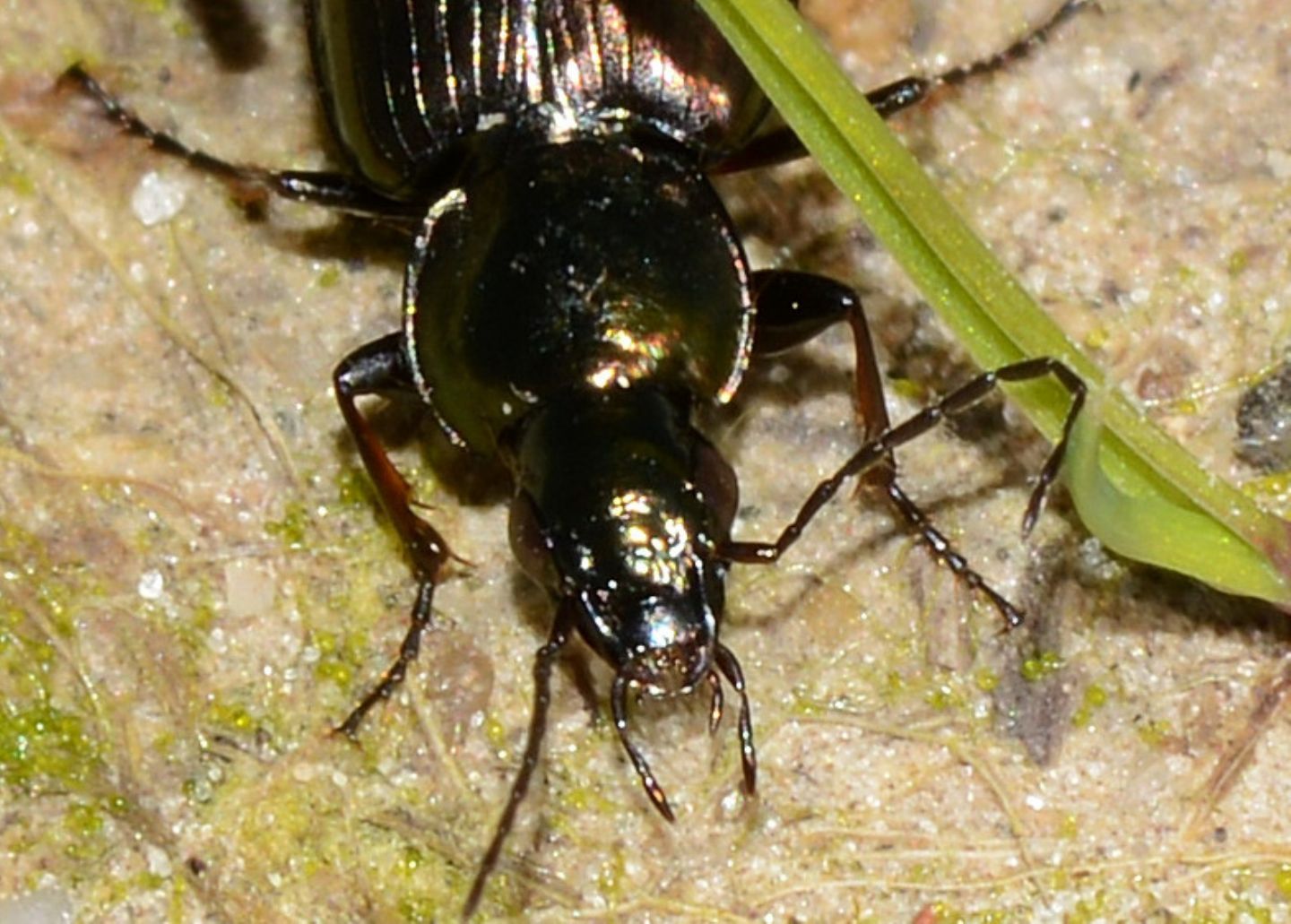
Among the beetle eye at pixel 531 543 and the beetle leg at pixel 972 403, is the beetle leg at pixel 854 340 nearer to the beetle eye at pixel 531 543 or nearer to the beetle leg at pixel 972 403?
the beetle leg at pixel 972 403

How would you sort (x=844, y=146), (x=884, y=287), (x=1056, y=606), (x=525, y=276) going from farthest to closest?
(x=884, y=287), (x=1056, y=606), (x=525, y=276), (x=844, y=146)

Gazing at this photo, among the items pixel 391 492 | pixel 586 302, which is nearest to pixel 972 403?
pixel 586 302

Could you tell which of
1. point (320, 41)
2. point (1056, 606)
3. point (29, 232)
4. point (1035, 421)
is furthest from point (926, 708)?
point (29, 232)

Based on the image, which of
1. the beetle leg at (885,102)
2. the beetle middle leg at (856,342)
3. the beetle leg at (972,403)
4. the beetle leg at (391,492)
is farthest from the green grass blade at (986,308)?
the beetle leg at (391,492)

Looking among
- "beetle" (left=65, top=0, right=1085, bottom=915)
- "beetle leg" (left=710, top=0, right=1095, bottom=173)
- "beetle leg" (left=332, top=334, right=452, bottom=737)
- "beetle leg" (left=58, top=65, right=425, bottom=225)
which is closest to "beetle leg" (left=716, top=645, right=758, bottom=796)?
"beetle" (left=65, top=0, right=1085, bottom=915)

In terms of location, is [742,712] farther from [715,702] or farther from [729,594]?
[729,594]

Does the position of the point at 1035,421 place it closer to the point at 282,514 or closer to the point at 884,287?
the point at 884,287

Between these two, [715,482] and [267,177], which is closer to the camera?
[715,482]
